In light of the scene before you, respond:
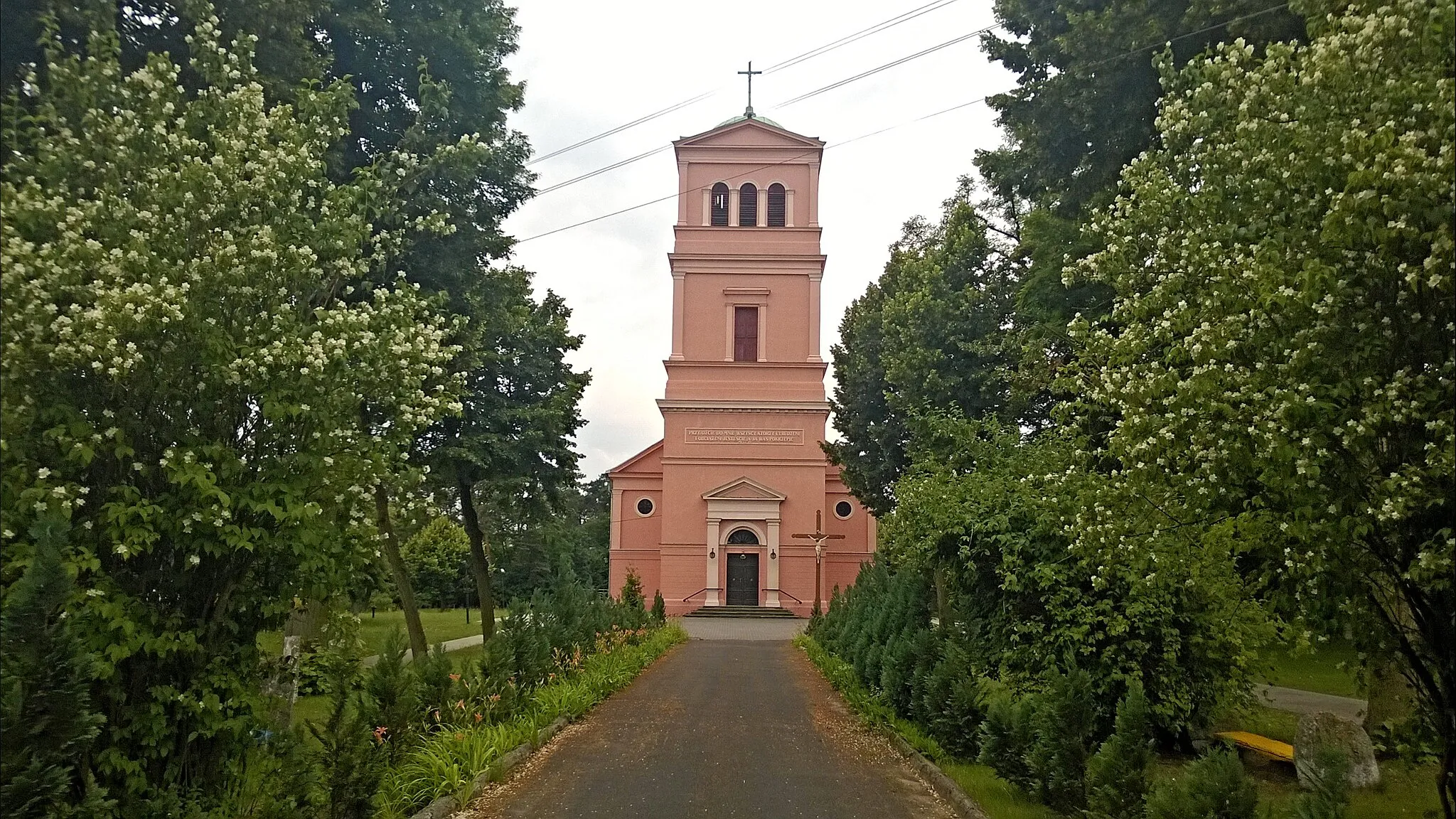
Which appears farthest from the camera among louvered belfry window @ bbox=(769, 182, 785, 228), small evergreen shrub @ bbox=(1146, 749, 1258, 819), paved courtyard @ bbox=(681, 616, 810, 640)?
louvered belfry window @ bbox=(769, 182, 785, 228)

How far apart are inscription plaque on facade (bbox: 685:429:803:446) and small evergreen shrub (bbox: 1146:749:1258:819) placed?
1375 inches

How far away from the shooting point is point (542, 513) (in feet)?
62.1

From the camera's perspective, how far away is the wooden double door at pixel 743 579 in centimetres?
4041

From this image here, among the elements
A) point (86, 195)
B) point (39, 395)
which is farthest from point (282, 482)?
point (86, 195)

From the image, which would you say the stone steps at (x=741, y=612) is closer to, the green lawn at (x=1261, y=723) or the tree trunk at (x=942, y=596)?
the tree trunk at (x=942, y=596)

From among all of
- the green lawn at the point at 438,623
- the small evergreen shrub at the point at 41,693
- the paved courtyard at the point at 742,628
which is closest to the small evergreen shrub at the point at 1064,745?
the small evergreen shrub at the point at 41,693

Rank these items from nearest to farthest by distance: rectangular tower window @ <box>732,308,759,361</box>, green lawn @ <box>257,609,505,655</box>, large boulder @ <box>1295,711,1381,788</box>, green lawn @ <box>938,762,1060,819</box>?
green lawn @ <box>938,762,1060,819</box>, large boulder @ <box>1295,711,1381,788</box>, green lawn @ <box>257,609,505,655</box>, rectangular tower window @ <box>732,308,759,361</box>

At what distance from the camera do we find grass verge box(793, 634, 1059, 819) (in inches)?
314

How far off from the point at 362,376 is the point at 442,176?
6.67 m

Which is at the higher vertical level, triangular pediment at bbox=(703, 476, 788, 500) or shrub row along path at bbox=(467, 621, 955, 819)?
triangular pediment at bbox=(703, 476, 788, 500)

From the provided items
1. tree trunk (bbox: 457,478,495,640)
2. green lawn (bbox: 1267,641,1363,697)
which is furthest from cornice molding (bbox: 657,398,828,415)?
green lawn (bbox: 1267,641,1363,697)

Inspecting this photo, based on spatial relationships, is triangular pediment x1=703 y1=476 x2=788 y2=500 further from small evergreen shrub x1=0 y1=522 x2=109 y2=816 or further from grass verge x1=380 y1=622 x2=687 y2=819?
small evergreen shrub x1=0 y1=522 x2=109 y2=816

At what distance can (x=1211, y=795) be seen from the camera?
5.78 m

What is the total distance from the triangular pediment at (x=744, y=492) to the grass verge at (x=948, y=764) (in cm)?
2222
